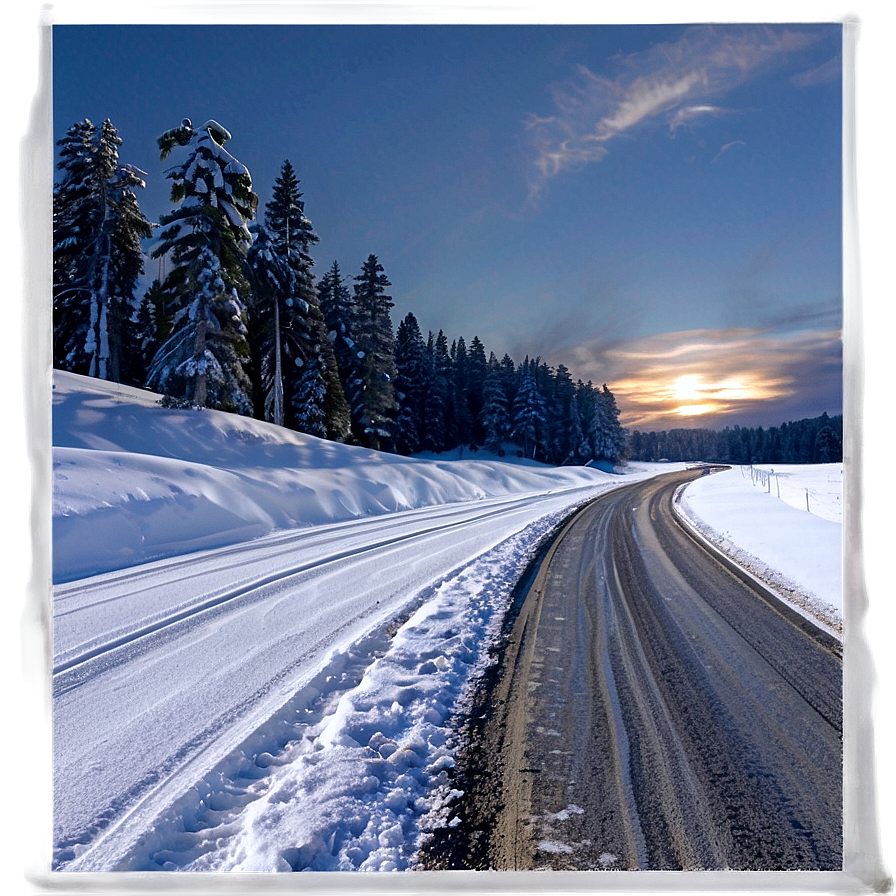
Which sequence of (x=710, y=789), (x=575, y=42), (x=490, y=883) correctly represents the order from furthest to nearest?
(x=575, y=42)
(x=710, y=789)
(x=490, y=883)

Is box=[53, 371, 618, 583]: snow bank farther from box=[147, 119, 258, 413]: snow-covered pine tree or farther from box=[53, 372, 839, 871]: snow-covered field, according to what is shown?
box=[147, 119, 258, 413]: snow-covered pine tree

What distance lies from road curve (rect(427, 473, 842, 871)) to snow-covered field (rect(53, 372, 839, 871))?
0.30m

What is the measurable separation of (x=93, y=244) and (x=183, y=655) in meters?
3.85

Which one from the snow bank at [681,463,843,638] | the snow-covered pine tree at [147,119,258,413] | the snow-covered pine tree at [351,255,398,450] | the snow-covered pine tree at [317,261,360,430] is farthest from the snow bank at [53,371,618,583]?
the snow bank at [681,463,843,638]

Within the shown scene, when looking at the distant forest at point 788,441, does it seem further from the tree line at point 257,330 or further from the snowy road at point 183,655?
the snowy road at point 183,655

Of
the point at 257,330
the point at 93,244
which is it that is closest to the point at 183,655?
the point at 93,244

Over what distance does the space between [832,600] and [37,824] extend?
6807mm

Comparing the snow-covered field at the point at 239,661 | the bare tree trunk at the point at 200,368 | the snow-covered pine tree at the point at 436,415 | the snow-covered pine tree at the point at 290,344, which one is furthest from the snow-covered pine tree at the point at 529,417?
the bare tree trunk at the point at 200,368

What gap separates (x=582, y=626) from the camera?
177 inches

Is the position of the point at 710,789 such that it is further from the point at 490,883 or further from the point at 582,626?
the point at 582,626

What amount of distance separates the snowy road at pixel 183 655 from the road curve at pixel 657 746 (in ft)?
4.46

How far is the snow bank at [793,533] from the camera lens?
155 inches

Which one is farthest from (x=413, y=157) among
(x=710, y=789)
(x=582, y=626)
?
Result: (x=582, y=626)

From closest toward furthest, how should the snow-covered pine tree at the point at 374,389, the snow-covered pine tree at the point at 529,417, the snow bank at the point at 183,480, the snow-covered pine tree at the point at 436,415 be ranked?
the snow bank at the point at 183,480, the snow-covered pine tree at the point at 374,389, the snow-covered pine tree at the point at 436,415, the snow-covered pine tree at the point at 529,417
